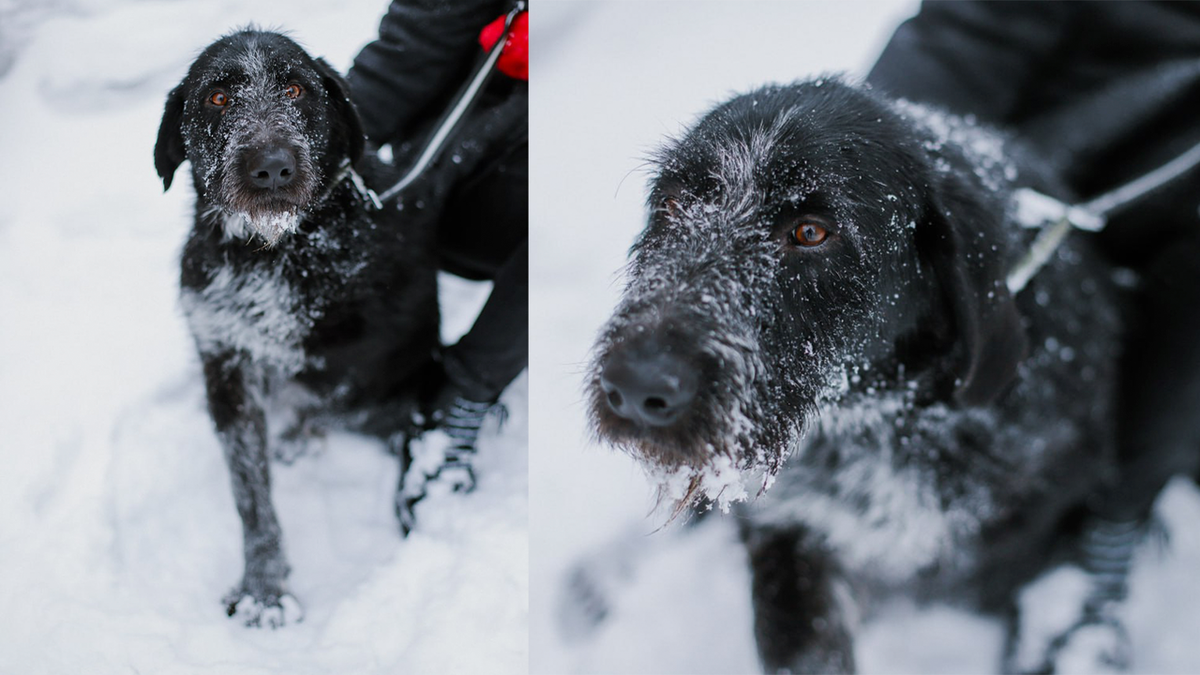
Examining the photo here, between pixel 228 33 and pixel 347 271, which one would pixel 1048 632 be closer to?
pixel 347 271

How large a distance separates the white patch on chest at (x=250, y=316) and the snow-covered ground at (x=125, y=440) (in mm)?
74

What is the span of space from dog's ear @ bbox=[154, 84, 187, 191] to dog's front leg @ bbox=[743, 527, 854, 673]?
1900 millimetres

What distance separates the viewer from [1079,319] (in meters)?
2.32

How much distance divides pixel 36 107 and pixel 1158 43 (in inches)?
149

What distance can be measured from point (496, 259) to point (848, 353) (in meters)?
1.33

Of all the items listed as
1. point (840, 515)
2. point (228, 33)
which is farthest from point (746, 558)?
point (228, 33)

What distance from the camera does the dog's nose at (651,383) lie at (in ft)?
4.82

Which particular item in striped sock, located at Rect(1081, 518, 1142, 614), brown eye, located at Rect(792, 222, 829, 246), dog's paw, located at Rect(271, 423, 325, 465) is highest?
brown eye, located at Rect(792, 222, 829, 246)

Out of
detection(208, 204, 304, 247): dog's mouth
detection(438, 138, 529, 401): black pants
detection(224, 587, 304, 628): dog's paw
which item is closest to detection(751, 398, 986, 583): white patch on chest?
detection(438, 138, 529, 401): black pants

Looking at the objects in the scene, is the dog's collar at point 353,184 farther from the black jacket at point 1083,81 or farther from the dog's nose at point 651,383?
the black jacket at point 1083,81

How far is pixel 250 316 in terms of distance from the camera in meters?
Answer: 2.12

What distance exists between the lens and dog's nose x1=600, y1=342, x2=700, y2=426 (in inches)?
57.8

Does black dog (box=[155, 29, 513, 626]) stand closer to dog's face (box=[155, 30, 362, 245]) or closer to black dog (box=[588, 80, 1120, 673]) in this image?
dog's face (box=[155, 30, 362, 245])

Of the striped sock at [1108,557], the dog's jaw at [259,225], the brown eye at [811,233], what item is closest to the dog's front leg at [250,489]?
the dog's jaw at [259,225]
